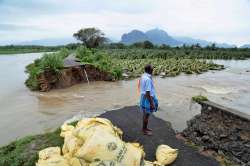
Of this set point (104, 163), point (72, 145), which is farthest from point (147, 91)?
point (104, 163)

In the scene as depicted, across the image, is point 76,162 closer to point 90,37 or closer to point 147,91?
point 147,91

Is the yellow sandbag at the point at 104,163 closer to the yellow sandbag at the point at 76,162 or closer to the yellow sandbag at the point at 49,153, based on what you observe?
the yellow sandbag at the point at 76,162

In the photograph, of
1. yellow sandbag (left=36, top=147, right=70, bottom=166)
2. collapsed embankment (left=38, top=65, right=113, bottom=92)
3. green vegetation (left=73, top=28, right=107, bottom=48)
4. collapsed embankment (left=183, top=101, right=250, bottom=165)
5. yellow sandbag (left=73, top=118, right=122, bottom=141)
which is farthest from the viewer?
green vegetation (left=73, top=28, right=107, bottom=48)

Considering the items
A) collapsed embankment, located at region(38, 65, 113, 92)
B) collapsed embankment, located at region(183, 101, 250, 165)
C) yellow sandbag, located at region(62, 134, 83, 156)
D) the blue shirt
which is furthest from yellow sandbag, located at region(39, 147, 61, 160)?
collapsed embankment, located at region(38, 65, 113, 92)

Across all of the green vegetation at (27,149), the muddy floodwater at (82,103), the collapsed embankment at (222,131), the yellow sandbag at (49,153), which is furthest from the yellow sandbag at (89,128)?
the muddy floodwater at (82,103)

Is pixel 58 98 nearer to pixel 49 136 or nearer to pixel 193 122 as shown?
pixel 49 136

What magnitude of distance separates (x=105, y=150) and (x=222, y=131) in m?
2.35

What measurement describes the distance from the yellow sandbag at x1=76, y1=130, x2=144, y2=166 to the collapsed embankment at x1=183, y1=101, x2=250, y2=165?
69.5 inches

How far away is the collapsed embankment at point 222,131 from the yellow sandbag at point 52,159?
248cm

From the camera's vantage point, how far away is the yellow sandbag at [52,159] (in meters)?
2.98

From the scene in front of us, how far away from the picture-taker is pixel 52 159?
3119mm

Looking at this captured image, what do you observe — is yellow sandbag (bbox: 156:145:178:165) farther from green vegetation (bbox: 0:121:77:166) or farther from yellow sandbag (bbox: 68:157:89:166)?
green vegetation (bbox: 0:121:77:166)

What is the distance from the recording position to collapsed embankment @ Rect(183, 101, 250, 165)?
11.6ft

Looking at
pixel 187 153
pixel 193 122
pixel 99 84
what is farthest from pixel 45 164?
pixel 99 84
